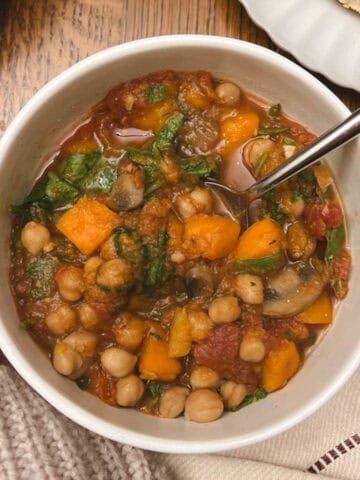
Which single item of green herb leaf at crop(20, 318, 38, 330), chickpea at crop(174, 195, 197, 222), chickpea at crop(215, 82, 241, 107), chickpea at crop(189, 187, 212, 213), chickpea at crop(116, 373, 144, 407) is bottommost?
chickpea at crop(116, 373, 144, 407)

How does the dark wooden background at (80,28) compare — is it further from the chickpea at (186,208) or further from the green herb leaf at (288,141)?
the chickpea at (186,208)

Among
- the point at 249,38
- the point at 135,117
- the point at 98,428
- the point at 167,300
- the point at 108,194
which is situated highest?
the point at 249,38

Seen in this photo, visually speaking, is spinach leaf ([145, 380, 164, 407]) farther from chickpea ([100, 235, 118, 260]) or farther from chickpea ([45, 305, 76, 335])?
chickpea ([100, 235, 118, 260])

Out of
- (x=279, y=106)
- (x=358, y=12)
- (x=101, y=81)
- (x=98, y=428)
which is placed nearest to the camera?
(x=98, y=428)

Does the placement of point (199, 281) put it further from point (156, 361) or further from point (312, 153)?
point (312, 153)

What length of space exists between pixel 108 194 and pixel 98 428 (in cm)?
76

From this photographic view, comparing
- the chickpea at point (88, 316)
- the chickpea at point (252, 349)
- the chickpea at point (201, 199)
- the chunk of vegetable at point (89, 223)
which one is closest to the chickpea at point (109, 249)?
the chunk of vegetable at point (89, 223)

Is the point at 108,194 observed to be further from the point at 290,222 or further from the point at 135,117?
the point at 290,222

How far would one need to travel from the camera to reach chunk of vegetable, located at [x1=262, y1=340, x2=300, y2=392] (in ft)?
7.32

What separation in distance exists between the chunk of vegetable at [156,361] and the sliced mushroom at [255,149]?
0.69 m

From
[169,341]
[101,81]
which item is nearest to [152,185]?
[101,81]

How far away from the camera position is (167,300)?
226 cm

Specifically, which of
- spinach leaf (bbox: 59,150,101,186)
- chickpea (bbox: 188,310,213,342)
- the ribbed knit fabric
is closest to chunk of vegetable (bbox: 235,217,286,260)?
chickpea (bbox: 188,310,213,342)

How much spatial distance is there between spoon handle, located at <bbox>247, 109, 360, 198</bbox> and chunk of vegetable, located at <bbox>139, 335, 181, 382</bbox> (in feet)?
1.99
